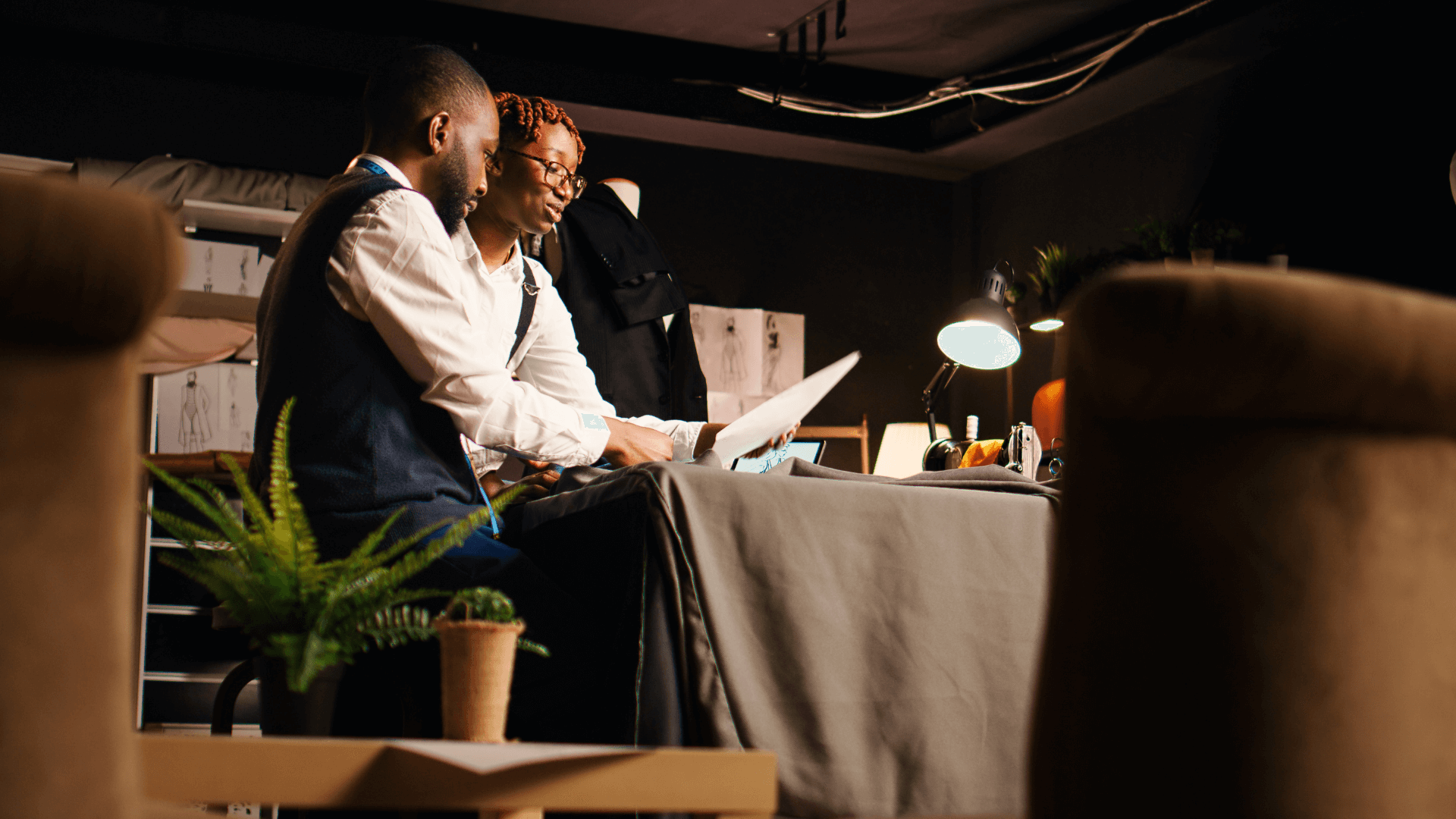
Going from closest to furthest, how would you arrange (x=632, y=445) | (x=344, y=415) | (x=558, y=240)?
(x=344, y=415)
(x=632, y=445)
(x=558, y=240)

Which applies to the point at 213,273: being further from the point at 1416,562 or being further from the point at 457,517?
the point at 1416,562

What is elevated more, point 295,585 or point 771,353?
point 771,353

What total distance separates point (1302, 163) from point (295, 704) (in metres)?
4.78

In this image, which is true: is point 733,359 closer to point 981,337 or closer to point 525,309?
point 981,337

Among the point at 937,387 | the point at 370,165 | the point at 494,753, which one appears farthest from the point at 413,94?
the point at 937,387

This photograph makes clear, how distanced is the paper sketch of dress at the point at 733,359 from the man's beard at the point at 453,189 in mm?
4443

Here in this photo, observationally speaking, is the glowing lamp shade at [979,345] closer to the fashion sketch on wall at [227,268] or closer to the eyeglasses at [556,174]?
the eyeglasses at [556,174]

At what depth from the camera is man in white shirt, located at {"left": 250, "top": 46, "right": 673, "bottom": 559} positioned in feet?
5.21

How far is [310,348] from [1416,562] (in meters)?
1.38

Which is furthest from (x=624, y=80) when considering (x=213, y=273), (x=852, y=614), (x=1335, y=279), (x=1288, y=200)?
(x=1335, y=279)

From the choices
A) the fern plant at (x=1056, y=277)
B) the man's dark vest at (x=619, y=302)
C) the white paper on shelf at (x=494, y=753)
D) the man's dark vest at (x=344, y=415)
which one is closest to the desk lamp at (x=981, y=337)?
the man's dark vest at (x=619, y=302)

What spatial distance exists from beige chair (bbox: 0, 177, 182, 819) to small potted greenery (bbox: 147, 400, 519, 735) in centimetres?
43

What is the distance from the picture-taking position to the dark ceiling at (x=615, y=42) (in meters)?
5.20

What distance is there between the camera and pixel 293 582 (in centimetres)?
102
